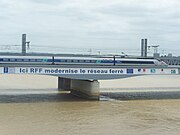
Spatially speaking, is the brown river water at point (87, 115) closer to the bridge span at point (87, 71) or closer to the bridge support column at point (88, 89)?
the bridge support column at point (88, 89)

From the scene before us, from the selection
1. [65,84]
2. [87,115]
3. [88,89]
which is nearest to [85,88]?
[88,89]

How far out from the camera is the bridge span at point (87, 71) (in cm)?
3012

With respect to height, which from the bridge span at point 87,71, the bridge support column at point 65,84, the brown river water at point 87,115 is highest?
the bridge span at point 87,71

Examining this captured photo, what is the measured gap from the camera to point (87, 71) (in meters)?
32.0

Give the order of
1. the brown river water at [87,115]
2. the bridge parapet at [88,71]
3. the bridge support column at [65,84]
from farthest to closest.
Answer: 1. the bridge support column at [65,84]
2. the bridge parapet at [88,71]
3. the brown river water at [87,115]

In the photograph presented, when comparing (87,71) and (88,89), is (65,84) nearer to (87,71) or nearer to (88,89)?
(88,89)

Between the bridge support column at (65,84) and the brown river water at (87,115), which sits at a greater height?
the bridge support column at (65,84)

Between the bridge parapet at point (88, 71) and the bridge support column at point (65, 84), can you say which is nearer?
the bridge parapet at point (88, 71)

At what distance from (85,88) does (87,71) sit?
204cm

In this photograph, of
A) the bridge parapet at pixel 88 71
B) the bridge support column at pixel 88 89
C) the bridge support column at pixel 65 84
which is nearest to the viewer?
the bridge parapet at pixel 88 71

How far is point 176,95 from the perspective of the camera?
36.9 meters

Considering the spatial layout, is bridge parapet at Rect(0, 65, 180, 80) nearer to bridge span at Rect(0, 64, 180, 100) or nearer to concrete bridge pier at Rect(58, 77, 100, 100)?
bridge span at Rect(0, 64, 180, 100)

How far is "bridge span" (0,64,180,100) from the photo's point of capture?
98.8 ft

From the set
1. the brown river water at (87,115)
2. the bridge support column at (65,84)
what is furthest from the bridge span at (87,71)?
the bridge support column at (65,84)
